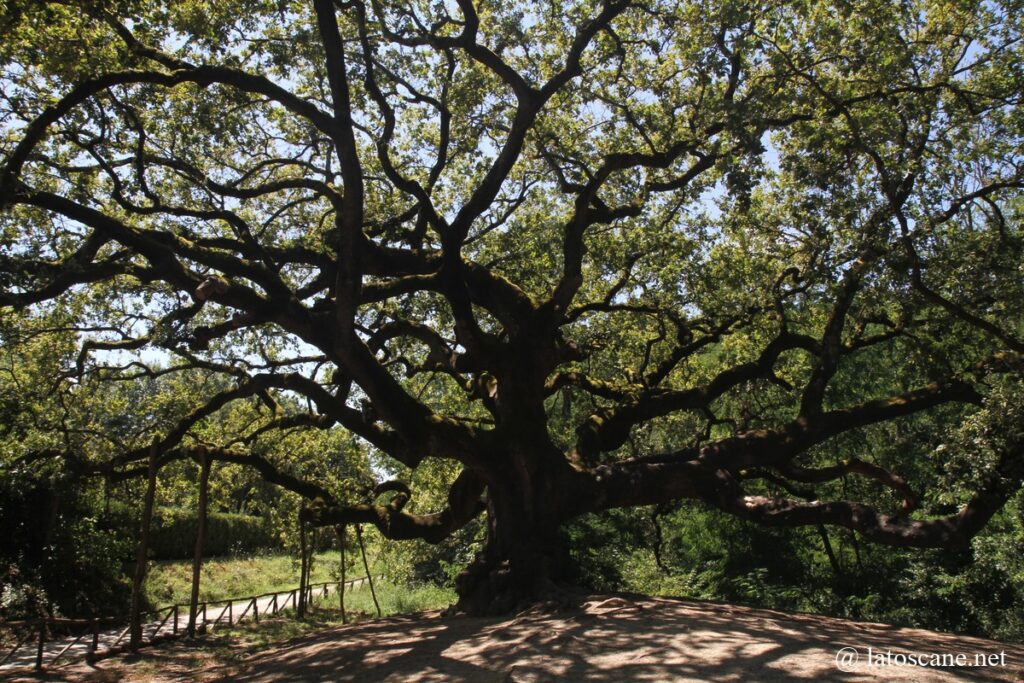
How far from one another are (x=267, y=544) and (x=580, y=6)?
1284 inches

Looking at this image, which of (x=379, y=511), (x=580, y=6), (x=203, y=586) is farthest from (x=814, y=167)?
(x=203, y=586)

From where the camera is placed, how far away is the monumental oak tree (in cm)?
956

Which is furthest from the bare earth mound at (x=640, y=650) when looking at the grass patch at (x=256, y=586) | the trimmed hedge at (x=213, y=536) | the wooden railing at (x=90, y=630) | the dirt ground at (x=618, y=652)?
the trimmed hedge at (x=213, y=536)

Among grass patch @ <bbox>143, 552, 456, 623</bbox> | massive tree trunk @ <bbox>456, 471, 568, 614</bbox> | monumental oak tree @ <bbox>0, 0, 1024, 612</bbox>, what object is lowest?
grass patch @ <bbox>143, 552, 456, 623</bbox>

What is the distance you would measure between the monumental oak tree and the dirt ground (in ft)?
5.80

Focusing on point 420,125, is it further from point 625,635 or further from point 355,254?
point 625,635

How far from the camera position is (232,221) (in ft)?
40.1

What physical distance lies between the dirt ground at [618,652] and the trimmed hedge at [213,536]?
16.9m

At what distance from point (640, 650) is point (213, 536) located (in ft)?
99.3

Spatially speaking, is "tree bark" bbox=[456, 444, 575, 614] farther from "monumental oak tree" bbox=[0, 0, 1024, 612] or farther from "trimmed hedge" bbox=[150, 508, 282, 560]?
"trimmed hedge" bbox=[150, 508, 282, 560]

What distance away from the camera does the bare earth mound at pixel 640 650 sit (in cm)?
629

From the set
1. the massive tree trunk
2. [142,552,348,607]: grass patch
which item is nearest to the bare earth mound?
the massive tree trunk

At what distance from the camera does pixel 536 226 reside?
14.9 m

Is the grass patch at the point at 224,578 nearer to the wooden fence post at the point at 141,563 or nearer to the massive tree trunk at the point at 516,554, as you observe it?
the wooden fence post at the point at 141,563
